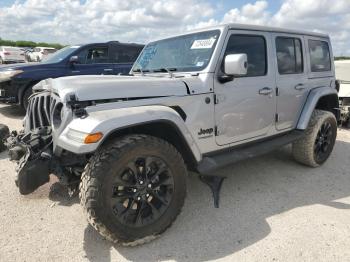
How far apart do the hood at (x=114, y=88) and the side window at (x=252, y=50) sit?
2.85 ft

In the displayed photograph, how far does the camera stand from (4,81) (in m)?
7.36

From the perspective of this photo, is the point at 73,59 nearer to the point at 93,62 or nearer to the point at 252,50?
the point at 93,62

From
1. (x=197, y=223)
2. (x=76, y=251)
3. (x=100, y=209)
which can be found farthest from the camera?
(x=197, y=223)

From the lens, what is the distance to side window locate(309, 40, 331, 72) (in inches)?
185

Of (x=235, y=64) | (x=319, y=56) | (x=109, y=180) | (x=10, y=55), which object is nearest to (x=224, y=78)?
(x=235, y=64)

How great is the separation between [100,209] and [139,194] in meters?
0.38

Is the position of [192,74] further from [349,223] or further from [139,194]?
[349,223]

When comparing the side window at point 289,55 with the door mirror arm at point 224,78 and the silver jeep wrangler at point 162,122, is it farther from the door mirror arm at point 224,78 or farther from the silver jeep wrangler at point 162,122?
the door mirror arm at point 224,78

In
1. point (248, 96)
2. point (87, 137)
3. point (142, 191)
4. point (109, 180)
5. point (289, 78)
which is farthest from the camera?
point (289, 78)

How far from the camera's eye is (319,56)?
16.0ft

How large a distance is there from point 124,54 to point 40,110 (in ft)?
18.9

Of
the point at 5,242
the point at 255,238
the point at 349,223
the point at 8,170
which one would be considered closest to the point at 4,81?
the point at 8,170

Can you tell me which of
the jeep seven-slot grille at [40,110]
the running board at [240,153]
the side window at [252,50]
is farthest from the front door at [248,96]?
the jeep seven-slot grille at [40,110]

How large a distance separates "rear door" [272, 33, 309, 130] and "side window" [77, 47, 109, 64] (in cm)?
536
